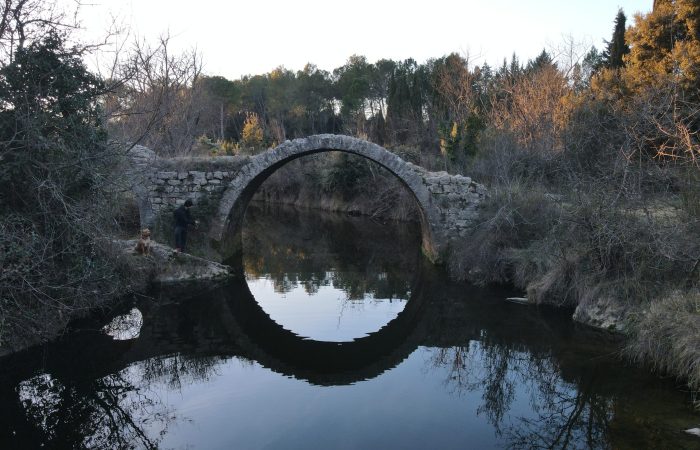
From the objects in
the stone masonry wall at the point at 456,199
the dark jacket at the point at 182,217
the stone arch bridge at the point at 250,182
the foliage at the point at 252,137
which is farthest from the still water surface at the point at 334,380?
the foliage at the point at 252,137

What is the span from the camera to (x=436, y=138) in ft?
86.2

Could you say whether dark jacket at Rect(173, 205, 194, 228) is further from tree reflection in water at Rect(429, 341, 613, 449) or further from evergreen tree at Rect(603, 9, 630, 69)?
evergreen tree at Rect(603, 9, 630, 69)

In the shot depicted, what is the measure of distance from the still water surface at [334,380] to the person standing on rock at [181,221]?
2.08m

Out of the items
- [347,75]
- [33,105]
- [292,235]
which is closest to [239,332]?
[33,105]

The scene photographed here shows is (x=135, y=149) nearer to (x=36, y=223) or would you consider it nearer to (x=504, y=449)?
(x=36, y=223)

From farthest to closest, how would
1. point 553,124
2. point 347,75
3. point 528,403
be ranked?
1. point 347,75
2. point 553,124
3. point 528,403

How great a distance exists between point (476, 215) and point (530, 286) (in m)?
3.34

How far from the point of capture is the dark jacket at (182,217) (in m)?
12.6

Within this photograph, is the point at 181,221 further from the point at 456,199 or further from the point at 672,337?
the point at 672,337

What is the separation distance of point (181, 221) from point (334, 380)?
717cm

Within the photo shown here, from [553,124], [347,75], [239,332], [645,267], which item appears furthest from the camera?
[347,75]

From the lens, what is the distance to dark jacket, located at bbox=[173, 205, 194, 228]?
41.5ft

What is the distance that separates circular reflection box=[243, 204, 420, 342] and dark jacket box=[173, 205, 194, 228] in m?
1.98

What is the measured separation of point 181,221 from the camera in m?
12.7
